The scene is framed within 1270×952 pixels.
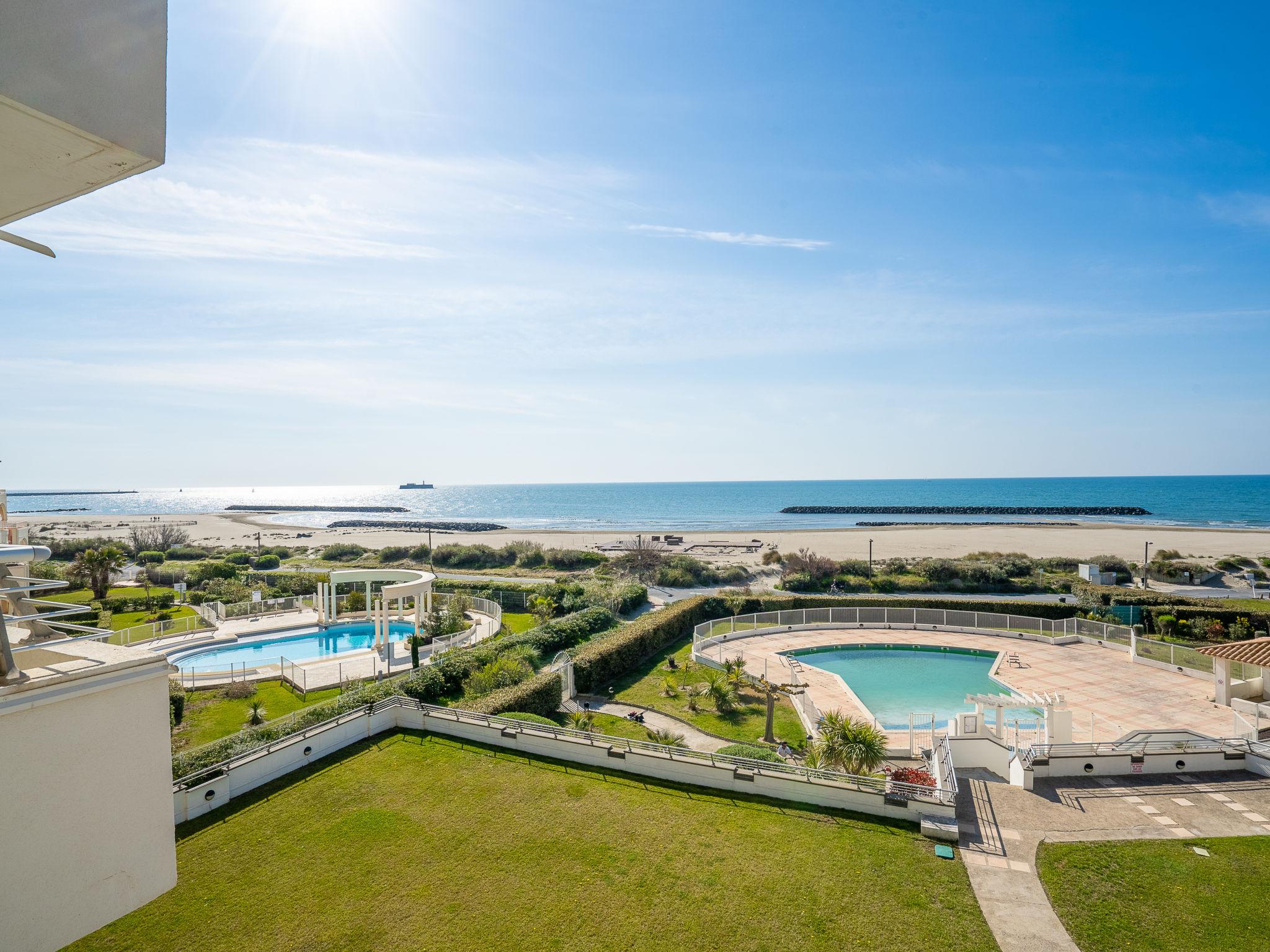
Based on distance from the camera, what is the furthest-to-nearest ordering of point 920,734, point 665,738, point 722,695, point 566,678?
point 566,678
point 722,695
point 920,734
point 665,738

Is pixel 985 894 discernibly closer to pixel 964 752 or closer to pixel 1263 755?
pixel 964 752

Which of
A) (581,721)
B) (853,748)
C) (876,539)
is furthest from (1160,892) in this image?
(876,539)

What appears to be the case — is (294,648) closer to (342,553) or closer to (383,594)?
(383,594)

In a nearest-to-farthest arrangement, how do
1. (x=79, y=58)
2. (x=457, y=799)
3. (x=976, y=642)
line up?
(x=79, y=58)
(x=457, y=799)
(x=976, y=642)

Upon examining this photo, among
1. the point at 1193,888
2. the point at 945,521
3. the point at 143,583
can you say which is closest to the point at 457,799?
the point at 1193,888

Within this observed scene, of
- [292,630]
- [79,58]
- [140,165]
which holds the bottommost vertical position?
[292,630]

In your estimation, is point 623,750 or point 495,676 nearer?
point 623,750

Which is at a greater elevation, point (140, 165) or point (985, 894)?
point (140, 165)
